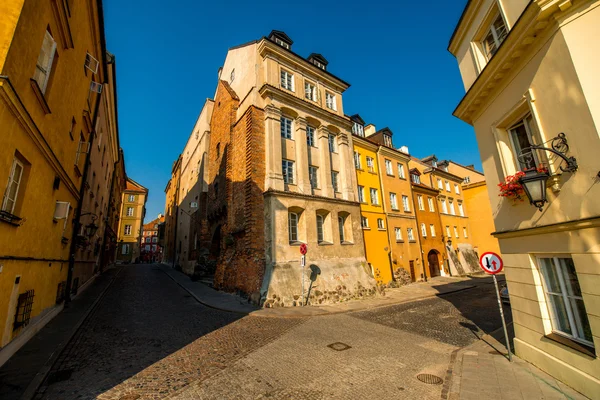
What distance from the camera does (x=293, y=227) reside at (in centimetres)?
1455

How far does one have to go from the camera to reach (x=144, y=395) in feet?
14.4

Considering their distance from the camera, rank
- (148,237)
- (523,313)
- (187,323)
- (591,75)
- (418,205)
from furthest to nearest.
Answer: (148,237), (418,205), (187,323), (523,313), (591,75)

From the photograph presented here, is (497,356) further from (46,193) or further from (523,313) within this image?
(46,193)

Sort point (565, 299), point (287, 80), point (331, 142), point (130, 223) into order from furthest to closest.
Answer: point (130, 223) → point (331, 142) → point (287, 80) → point (565, 299)

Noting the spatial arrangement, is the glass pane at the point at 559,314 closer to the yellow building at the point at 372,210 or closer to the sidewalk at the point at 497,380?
the sidewalk at the point at 497,380

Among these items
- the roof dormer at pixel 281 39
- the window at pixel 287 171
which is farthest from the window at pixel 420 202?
the roof dormer at pixel 281 39

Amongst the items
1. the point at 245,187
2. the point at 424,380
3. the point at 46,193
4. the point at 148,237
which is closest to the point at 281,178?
the point at 245,187

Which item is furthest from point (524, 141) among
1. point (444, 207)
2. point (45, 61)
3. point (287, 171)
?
point (444, 207)

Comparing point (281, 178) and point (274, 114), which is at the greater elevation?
point (274, 114)

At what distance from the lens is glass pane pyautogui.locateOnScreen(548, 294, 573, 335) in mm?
4996

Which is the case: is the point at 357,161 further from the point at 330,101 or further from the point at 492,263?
the point at 492,263

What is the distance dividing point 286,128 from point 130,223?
4602 centimetres

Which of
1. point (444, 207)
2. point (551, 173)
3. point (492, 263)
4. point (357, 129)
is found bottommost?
point (492, 263)

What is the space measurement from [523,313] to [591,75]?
16.5 feet
